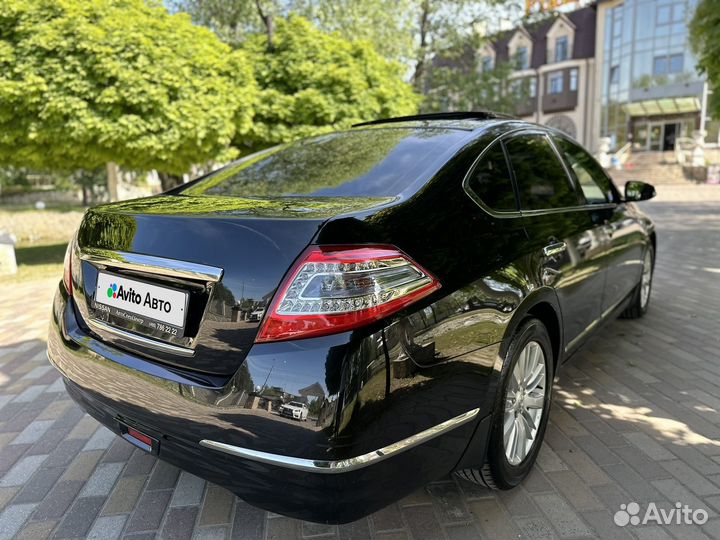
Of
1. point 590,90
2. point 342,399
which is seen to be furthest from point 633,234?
point 590,90

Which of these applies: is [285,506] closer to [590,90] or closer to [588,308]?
[588,308]

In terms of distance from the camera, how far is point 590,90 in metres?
40.1

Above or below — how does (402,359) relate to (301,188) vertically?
below

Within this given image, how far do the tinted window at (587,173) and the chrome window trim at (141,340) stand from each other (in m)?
2.58

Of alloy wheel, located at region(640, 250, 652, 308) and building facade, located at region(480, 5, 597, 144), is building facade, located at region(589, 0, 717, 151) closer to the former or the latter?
building facade, located at region(480, 5, 597, 144)

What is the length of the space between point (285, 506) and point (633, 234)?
11.3 ft

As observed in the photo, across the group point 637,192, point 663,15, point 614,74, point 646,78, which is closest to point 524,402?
point 637,192


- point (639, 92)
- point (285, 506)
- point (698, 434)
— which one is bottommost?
point (698, 434)

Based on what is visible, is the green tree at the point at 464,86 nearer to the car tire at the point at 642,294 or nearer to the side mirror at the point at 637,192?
the car tire at the point at 642,294

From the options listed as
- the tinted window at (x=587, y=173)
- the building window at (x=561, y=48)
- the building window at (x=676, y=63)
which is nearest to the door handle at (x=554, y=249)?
the tinted window at (x=587, y=173)

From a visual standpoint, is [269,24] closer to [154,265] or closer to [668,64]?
[154,265]

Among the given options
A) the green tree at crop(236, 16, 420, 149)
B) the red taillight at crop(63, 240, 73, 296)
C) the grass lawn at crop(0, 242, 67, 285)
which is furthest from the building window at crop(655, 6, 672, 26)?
the red taillight at crop(63, 240, 73, 296)

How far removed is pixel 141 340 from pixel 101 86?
27.9 feet

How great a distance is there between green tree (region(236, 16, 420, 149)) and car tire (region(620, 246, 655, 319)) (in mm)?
8253
